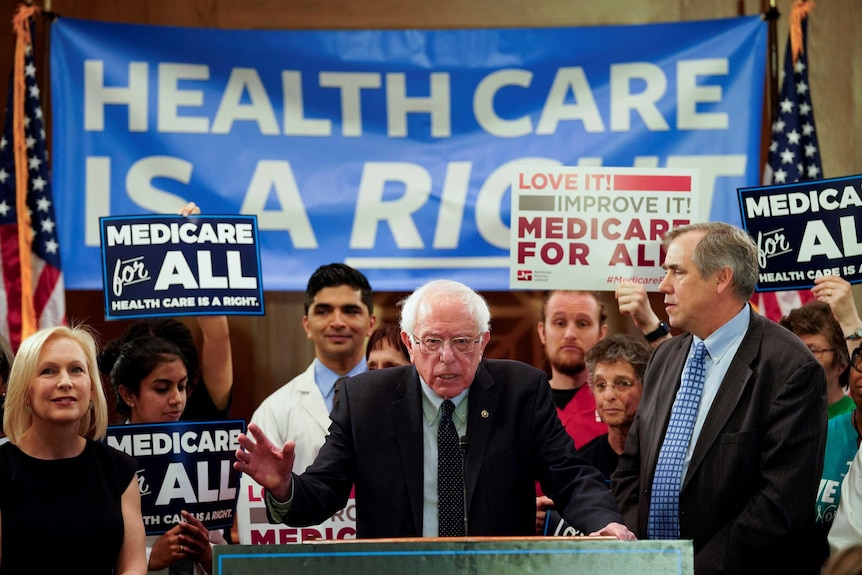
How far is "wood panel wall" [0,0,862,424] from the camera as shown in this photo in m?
5.36

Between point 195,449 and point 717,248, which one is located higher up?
point 717,248

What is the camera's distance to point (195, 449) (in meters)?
3.68

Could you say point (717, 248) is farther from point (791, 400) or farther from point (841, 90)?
point (841, 90)

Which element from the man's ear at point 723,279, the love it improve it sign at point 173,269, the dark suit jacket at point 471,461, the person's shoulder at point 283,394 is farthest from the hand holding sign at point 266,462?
the person's shoulder at point 283,394

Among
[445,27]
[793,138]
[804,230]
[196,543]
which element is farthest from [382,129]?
[196,543]

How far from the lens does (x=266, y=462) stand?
2.55 metres

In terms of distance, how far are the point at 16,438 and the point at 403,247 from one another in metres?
2.23

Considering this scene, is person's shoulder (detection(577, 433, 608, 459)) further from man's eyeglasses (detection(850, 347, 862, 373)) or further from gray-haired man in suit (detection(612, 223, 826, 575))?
man's eyeglasses (detection(850, 347, 862, 373))

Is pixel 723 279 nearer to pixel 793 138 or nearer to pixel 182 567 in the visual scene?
pixel 182 567

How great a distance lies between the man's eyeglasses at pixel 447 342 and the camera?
2.74m

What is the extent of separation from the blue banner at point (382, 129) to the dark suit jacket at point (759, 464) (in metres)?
1.94

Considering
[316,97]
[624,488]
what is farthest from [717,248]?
[316,97]

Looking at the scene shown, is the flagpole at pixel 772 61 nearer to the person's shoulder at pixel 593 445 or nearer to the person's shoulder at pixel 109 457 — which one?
the person's shoulder at pixel 593 445

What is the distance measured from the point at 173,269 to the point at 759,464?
215 cm
